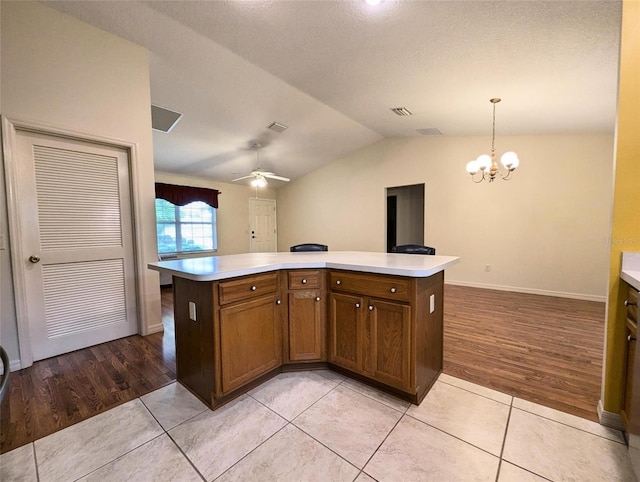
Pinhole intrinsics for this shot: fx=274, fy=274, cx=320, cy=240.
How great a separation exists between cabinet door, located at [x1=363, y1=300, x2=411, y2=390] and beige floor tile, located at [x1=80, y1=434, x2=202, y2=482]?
1.15 metres

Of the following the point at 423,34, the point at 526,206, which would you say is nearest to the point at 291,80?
the point at 423,34

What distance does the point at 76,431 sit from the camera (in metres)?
1.55

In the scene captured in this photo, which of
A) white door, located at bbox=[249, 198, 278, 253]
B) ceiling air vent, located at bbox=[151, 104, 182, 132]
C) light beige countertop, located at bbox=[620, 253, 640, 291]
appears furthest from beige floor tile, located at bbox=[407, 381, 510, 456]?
white door, located at bbox=[249, 198, 278, 253]

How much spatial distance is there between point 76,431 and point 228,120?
3903 millimetres

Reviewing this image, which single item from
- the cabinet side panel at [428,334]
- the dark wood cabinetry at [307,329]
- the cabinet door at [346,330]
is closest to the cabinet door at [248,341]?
the dark wood cabinetry at [307,329]

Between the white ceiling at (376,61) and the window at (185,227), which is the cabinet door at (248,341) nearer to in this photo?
the white ceiling at (376,61)

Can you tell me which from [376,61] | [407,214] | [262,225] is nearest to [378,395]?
[376,61]

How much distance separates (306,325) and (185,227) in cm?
516

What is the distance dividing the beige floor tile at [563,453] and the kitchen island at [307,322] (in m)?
0.53

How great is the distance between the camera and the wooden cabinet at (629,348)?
135 cm

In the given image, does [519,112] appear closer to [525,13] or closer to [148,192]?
[525,13]

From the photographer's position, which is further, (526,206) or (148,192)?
(526,206)

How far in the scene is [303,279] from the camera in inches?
80.7

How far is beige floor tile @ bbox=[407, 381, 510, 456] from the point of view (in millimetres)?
1479
